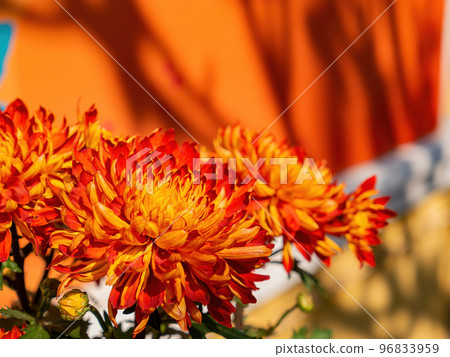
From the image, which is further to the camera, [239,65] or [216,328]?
[239,65]

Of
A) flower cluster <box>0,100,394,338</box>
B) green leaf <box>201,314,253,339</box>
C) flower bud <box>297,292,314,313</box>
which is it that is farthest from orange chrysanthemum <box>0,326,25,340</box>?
flower bud <box>297,292,314,313</box>

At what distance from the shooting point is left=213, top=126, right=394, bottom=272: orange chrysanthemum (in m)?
0.47

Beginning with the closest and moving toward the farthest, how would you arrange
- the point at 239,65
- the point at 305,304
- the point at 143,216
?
the point at 143,216, the point at 305,304, the point at 239,65

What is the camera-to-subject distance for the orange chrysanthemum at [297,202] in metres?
0.47

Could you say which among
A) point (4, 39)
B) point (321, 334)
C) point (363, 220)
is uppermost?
point (4, 39)

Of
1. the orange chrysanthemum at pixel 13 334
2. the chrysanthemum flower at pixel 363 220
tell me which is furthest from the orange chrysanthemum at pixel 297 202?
the orange chrysanthemum at pixel 13 334

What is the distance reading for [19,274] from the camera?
471 mm

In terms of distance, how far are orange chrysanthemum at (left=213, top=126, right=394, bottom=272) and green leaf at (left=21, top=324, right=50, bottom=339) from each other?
198mm

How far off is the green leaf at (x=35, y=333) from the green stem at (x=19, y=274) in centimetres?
3

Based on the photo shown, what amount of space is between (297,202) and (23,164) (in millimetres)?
222

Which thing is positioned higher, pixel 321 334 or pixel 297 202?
pixel 297 202

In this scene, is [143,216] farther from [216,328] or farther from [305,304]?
[305,304]

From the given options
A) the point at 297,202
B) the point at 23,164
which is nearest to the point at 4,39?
the point at 23,164
